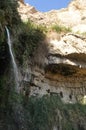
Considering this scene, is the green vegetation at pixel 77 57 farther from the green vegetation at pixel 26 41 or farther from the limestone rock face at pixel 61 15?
the limestone rock face at pixel 61 15

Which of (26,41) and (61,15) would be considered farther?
(61,15)

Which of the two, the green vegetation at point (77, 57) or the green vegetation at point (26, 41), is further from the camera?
the green vegetation at point (77, 57)

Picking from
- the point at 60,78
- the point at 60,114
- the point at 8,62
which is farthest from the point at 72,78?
the point at 8,62

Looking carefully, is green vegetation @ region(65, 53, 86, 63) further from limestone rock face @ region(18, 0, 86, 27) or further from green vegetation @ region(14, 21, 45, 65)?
limestone rock face @ region(18, 0, 86, 27)

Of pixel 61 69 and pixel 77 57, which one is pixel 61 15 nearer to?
pixel 77 57

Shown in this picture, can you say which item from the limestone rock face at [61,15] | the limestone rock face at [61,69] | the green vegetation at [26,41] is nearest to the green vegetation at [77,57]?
the limestone rock face at [61,69]

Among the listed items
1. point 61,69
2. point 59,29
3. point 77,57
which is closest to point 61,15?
point 59,29

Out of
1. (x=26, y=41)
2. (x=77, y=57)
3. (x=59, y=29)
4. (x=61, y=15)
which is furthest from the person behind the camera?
(x=61, y=15)

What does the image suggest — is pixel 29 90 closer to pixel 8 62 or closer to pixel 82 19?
pixel 8 62

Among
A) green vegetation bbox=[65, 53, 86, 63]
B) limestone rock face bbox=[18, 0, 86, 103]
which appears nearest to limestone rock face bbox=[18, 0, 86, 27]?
limestone rock face bbox=[18, 0, 86, 103]

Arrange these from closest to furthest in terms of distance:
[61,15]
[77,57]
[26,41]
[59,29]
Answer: [26,41], [77,57], [59,29], [61,15]

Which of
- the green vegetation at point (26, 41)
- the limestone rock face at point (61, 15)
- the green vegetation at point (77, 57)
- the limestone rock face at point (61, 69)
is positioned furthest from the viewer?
the limestone rock face at point (61, 15)

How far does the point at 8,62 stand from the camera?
10688mm

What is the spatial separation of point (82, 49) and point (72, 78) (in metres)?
1.12
